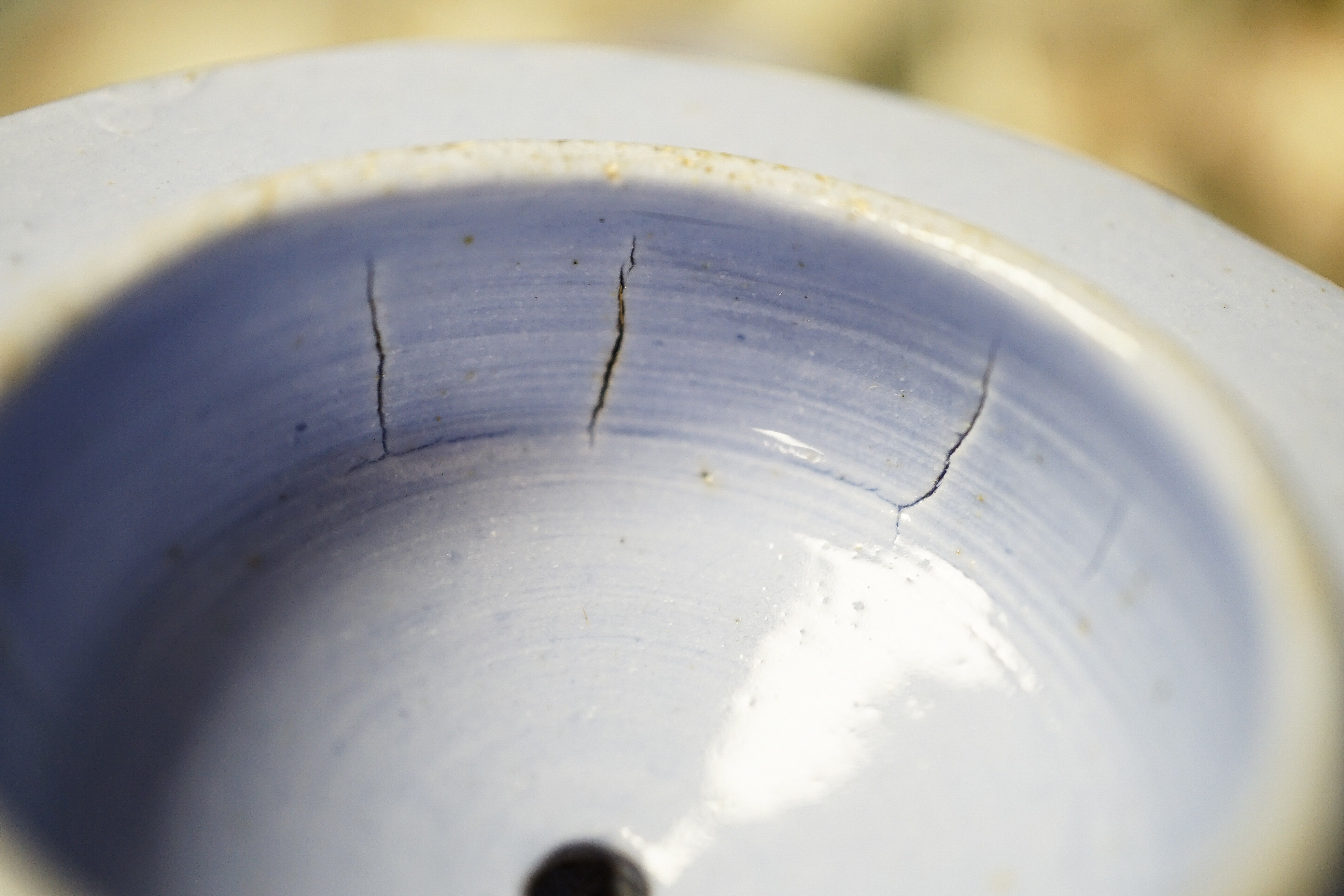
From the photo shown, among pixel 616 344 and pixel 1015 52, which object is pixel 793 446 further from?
pixel 1015 52

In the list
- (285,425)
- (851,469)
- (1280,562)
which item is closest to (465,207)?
(285,425)

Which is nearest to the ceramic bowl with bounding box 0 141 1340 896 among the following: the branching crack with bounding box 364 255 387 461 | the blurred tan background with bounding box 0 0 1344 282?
the branching crack with bounding box 364 255 387 461

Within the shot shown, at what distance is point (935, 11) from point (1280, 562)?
1.43 meters

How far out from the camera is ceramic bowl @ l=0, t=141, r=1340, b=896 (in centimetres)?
49

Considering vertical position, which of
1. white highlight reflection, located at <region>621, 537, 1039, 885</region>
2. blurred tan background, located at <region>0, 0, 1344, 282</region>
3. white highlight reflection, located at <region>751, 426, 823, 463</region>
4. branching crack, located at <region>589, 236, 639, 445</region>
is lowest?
white highlight reflection, located at <region>621, 537, 1039, 885</region>

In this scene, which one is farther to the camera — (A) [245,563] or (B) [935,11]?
(B) [935,11]

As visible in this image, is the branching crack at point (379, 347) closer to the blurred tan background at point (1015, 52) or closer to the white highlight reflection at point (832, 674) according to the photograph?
the white highlight reflection at point (832, 674)

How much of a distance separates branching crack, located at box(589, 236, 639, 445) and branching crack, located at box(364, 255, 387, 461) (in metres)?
0.13

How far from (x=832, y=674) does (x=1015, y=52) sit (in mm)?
1310

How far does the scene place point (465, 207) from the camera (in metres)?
0.60

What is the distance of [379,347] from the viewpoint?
632mm

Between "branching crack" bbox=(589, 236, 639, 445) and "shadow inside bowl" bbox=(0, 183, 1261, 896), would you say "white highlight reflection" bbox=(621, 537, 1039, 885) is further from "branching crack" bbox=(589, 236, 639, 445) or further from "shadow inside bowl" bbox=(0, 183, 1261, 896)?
"branching crack" bbox=(589, 236, 639, 445)

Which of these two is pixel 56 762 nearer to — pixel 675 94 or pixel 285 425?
pixel 285 425

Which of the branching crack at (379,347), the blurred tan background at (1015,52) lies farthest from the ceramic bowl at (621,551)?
the blurred tan background at (1015,52)
